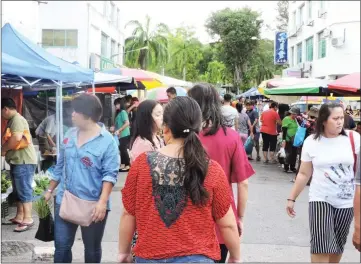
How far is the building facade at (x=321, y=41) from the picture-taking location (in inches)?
912

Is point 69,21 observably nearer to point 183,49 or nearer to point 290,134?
point 290,134

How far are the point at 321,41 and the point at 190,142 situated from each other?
2708 centimetres

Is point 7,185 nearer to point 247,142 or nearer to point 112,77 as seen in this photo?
point 112,77

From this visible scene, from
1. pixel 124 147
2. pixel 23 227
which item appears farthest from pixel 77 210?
pixel 124 147

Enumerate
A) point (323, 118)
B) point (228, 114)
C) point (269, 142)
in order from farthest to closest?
point (269, 142)
point (228, 114)
point (323, 118)

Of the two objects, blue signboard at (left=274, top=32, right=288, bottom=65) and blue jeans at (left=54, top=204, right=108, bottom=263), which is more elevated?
blue signboard at (left=274, top=32, right=288, bottom=65)

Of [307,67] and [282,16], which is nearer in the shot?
[307,67]

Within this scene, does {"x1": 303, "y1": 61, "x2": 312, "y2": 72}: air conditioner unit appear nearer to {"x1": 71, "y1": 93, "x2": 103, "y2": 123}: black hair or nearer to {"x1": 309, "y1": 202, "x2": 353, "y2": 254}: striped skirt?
{"x1": 309, "y1": 202, "x2": 353, "y2": 254}: striped skirt

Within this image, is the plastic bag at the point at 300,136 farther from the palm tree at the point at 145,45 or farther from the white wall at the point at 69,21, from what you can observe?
the palm tree at the point at 145,45

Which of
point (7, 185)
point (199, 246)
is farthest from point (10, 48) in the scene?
point (199, 246)

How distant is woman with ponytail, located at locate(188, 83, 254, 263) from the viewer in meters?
3.11

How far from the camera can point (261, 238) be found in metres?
5.75

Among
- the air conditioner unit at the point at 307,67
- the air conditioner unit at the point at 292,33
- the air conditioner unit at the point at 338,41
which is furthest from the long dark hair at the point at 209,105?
the air conditioner unit at the point at 292,33

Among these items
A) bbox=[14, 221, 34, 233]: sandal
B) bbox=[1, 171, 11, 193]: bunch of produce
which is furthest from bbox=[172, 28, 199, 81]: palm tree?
bbox=[14, 221, 34, 233]: sandal
